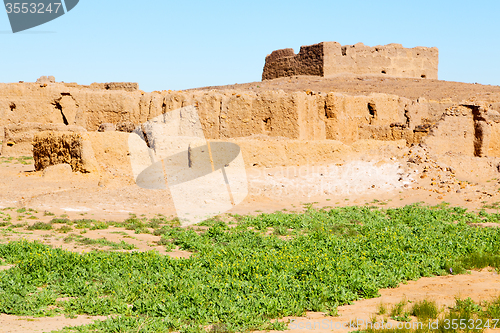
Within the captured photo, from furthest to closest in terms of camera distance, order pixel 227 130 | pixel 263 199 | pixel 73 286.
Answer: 1. pixel 227 130
2. pixel 263 199
3. pixel 73 286

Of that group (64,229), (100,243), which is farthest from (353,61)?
(100,243)

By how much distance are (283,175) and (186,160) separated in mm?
2442

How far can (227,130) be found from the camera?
15.7 m

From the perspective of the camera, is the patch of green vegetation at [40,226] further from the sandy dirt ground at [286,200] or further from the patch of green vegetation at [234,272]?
the patch of green vegetation at [234,272]

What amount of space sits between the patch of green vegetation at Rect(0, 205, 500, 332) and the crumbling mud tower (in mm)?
27922

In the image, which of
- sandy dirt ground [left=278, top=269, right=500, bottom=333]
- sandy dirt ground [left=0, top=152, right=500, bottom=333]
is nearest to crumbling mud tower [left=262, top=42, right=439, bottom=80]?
sandy dirt ground [left=0, top=152, right=500, bottom=333]

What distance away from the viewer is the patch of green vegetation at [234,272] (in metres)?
4.23

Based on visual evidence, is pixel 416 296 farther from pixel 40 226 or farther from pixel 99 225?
pixel 40 226

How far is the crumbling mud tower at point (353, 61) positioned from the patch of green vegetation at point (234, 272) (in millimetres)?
27922

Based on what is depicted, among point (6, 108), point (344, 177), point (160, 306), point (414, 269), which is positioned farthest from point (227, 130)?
point (160, 306)

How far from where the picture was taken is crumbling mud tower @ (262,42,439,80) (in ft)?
113

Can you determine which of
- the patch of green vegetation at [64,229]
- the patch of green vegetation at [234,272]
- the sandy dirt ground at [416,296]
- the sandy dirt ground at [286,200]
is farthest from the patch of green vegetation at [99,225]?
the sandy dirt ground at [416,296]

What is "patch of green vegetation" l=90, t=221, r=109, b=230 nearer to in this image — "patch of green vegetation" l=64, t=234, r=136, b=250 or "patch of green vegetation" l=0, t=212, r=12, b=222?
"patch of green vegetation" l=64, t=234, r=136, b=250

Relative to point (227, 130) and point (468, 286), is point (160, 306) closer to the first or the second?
point (468, 286)
